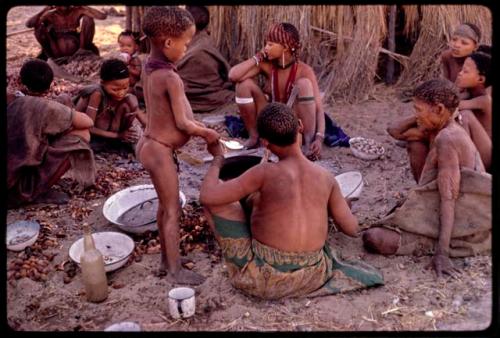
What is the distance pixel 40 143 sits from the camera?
15.2 feet

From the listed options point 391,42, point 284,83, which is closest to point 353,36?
point 391,42

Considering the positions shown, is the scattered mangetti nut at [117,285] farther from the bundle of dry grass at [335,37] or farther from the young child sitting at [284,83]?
the bundle of dry grass at [335,37]

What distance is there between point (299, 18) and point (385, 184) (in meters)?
2.99

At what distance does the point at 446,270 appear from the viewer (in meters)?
3.58

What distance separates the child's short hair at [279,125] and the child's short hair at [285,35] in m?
2.15

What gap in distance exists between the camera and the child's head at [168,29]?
3.46 m

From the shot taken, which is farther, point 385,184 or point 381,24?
point 381,24

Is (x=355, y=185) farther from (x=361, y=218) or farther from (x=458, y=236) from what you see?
(x=458, y=236)

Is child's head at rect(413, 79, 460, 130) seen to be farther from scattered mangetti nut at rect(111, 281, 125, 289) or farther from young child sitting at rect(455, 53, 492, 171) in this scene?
scattered mangetti nut at rect(111, 281, 125, 289)

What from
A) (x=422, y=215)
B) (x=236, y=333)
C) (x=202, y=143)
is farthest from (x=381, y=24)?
(x=236, y=333)

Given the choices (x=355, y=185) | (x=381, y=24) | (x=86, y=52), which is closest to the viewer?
(x=355, y=185)

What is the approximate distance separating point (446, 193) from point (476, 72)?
4.33 ft

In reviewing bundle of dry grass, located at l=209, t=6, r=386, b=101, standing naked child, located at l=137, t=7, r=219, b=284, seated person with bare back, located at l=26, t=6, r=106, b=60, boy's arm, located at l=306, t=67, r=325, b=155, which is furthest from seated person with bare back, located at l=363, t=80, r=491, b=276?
seated person with bare back, located at l=26, t=6, r=106, b=60

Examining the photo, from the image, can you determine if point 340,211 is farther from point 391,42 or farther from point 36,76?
point 391,42
